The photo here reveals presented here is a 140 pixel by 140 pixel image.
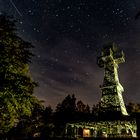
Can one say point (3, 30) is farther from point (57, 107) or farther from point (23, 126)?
point (57, 107)

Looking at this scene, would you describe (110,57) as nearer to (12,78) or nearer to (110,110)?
(110,110)

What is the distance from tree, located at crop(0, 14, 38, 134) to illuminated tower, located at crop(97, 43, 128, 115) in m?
27.3

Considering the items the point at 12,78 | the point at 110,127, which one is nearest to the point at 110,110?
the point at 110,127

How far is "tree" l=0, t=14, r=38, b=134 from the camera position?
47.5ft

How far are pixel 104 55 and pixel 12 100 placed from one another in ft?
133

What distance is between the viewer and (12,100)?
47.8ft

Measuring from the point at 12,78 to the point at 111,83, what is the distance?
117 ft

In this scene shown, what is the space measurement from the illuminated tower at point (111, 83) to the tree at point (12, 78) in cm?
2731

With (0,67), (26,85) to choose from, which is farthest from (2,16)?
(26,85)

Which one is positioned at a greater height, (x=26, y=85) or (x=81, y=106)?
(x=81, y=106)

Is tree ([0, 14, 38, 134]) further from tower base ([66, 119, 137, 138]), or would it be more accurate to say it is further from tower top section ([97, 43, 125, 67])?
tower top section ([97, 43, 125, 67])

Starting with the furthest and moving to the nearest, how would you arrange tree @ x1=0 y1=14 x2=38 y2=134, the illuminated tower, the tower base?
1. the illuminated tower
2. the tower base
3. tree @ x1=0 y1=14 x2=38 y2=134

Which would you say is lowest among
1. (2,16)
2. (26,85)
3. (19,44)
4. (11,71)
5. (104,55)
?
(26,85)

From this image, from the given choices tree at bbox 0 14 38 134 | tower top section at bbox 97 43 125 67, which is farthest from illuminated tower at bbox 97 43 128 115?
tree at bbox 0 14 38 134
